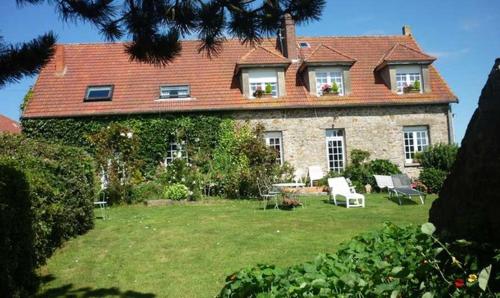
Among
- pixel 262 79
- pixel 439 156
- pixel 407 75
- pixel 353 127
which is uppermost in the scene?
pixel 407 75

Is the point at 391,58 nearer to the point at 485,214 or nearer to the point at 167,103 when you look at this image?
the point at 167,103

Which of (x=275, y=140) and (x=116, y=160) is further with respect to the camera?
(x=275, y=140)

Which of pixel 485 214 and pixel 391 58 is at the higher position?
pixel 391 58

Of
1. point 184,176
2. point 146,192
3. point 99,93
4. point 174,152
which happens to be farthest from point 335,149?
point 99,93

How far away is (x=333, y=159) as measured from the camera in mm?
20391

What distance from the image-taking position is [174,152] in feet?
63.2

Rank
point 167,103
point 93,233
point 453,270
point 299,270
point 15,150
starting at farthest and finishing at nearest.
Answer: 1. point 167,103
2. point 93,233
3. point 15,150
4. point 299,270
5. point 453,270

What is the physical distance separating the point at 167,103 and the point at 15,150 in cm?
1104

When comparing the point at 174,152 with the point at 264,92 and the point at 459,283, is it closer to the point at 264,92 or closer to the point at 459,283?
the point at 264,92

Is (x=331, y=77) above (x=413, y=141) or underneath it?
above

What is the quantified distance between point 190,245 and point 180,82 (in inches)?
520

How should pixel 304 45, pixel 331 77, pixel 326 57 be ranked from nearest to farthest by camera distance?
pixel 326 57, pixel 331 77, pixel 304 45

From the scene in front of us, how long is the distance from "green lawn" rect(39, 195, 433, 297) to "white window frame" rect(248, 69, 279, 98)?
8.24 meters

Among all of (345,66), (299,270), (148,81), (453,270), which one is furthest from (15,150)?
(345,66)
